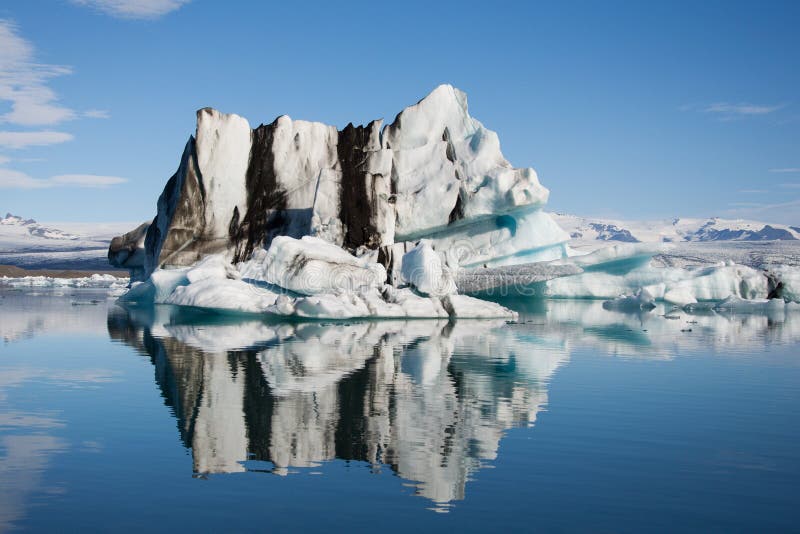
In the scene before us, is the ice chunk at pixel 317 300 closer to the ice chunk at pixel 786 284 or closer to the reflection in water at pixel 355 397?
the reflection in water at pixel 355 397

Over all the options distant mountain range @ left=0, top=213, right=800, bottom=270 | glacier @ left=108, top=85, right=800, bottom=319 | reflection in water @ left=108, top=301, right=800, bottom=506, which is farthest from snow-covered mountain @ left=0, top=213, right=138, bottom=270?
reflection in water @ left=108, top=301, right=800, bottom=506

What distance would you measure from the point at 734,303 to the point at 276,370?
16.3m

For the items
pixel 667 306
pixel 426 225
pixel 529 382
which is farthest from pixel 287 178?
pixel 529 382

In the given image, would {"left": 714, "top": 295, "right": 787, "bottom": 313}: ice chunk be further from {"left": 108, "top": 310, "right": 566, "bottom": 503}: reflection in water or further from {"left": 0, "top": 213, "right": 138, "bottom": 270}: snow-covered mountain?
{"left": 0, "top": 213, "right": 138, "bottom": 270}: snow-covered mountain

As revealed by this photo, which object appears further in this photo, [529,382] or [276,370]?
[276,370]

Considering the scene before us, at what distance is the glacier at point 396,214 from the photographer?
19953 mm

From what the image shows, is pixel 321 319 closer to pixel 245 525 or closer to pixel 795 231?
pixel 245 525

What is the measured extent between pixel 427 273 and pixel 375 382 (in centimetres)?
893

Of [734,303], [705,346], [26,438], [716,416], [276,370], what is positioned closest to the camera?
[26,438]

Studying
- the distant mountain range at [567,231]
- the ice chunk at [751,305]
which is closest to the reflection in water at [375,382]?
the ice chunk at [751,305]

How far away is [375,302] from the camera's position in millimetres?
15250

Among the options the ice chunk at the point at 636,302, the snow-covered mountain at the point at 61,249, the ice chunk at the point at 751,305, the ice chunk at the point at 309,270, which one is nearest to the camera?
the ice chunk at the point at 309,270

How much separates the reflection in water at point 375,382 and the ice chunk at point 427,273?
3.77 feet

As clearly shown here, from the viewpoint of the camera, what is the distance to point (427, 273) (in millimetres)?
16250
